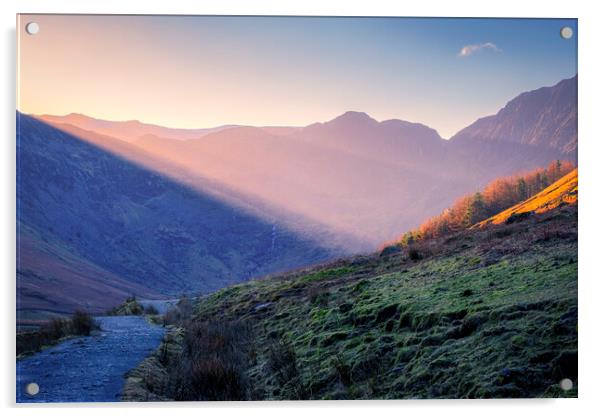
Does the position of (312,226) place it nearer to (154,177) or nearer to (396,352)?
(154,177)

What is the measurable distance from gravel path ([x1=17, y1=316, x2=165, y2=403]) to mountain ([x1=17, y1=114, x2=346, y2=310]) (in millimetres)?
784

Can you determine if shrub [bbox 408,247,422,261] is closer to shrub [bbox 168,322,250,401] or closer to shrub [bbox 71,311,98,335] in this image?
shrub [bbox 168,322,250,401]

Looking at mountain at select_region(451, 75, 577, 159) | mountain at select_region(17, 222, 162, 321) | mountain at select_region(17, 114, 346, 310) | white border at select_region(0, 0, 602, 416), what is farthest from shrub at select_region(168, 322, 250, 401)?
mountain at select_region(451, 75, 577, 159)

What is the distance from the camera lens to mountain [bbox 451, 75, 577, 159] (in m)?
8.94

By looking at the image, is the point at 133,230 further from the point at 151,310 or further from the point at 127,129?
the point at 151,310

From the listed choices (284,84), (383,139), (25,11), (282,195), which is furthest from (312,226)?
(25,11)

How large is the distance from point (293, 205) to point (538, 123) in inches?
179

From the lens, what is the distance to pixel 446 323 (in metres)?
8.14

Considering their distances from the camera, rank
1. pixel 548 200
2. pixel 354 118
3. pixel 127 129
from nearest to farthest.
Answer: pixel 127 129
pixel 354 118
pixel 548 200

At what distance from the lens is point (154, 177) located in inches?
421

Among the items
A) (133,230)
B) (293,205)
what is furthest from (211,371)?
(293,205)

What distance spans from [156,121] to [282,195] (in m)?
2.67

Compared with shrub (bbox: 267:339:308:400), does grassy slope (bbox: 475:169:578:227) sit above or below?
above

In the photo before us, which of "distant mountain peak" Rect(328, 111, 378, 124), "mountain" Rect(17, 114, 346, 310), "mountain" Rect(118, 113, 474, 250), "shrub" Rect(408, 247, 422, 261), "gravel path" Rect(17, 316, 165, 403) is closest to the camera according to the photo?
"gravel path" Rect(17, 316, 165, 403)
